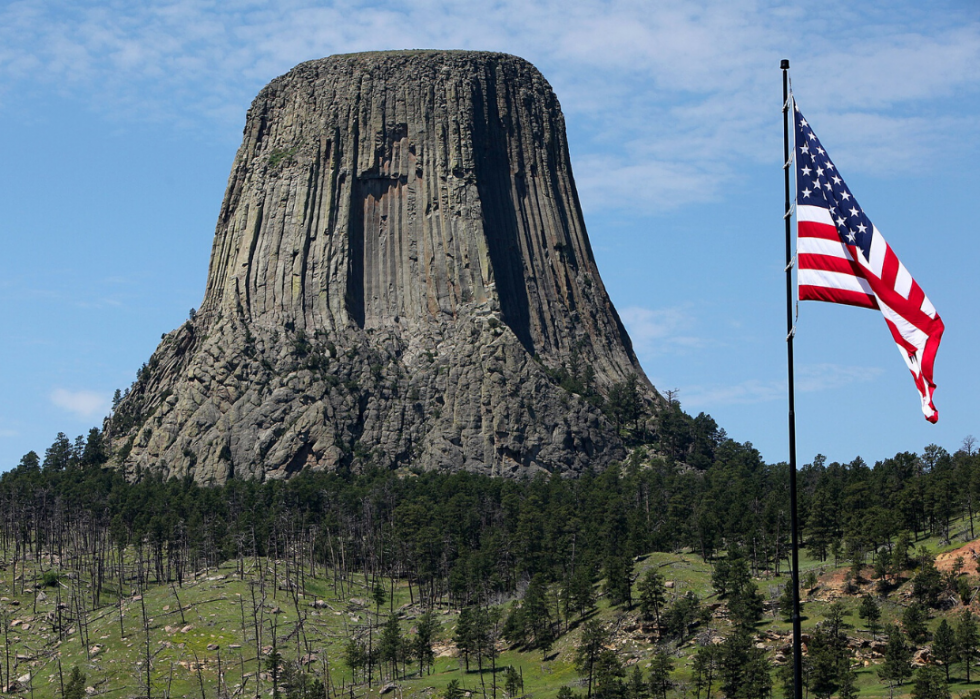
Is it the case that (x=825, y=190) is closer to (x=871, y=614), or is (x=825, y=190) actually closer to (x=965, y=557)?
(x=871, y=614)

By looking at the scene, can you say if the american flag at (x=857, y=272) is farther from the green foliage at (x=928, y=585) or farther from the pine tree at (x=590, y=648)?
the green foliage at (x=928, y=585)

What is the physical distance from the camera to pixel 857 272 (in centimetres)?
3612

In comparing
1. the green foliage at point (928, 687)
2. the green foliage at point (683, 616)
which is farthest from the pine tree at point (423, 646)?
the green foliage at point (928, 687)

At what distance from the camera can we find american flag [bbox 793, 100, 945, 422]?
35781mm

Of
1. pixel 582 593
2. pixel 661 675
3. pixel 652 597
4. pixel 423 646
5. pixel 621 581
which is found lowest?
pixel 661 675

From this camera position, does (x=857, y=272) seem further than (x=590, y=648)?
No

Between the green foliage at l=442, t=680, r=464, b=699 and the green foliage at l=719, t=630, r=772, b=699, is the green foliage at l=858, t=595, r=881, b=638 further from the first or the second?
the green foliage at l=442, t=680, r=464, b=699

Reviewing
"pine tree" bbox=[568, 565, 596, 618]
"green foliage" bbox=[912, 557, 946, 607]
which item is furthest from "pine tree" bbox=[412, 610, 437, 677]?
"green foliage" bbox=[912, 557, 946, 607]

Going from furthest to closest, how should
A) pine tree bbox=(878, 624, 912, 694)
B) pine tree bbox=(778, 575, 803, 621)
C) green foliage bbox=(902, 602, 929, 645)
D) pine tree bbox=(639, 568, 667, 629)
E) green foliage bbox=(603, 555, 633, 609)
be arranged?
green foliage bbox=(603, 555, 633, 609)
pine tree bbox=(639, 568, 667, 629)
pine tree bbox=(778, 575, 803, 621)
green foliage bbox=(902, 602, 929, 645)
pine tree bbox=(878, 624, 912, 694)

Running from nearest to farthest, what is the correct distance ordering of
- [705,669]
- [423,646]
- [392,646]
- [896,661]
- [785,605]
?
[896,661]
[705,669]
[785,605]
[392,646]
[423,646]

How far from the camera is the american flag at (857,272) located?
35.8 meters

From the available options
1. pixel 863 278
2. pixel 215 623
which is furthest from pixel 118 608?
pixel 863 278

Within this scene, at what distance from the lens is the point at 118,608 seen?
560 feet

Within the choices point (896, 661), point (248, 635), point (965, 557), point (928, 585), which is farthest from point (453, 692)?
point (965, 557)
